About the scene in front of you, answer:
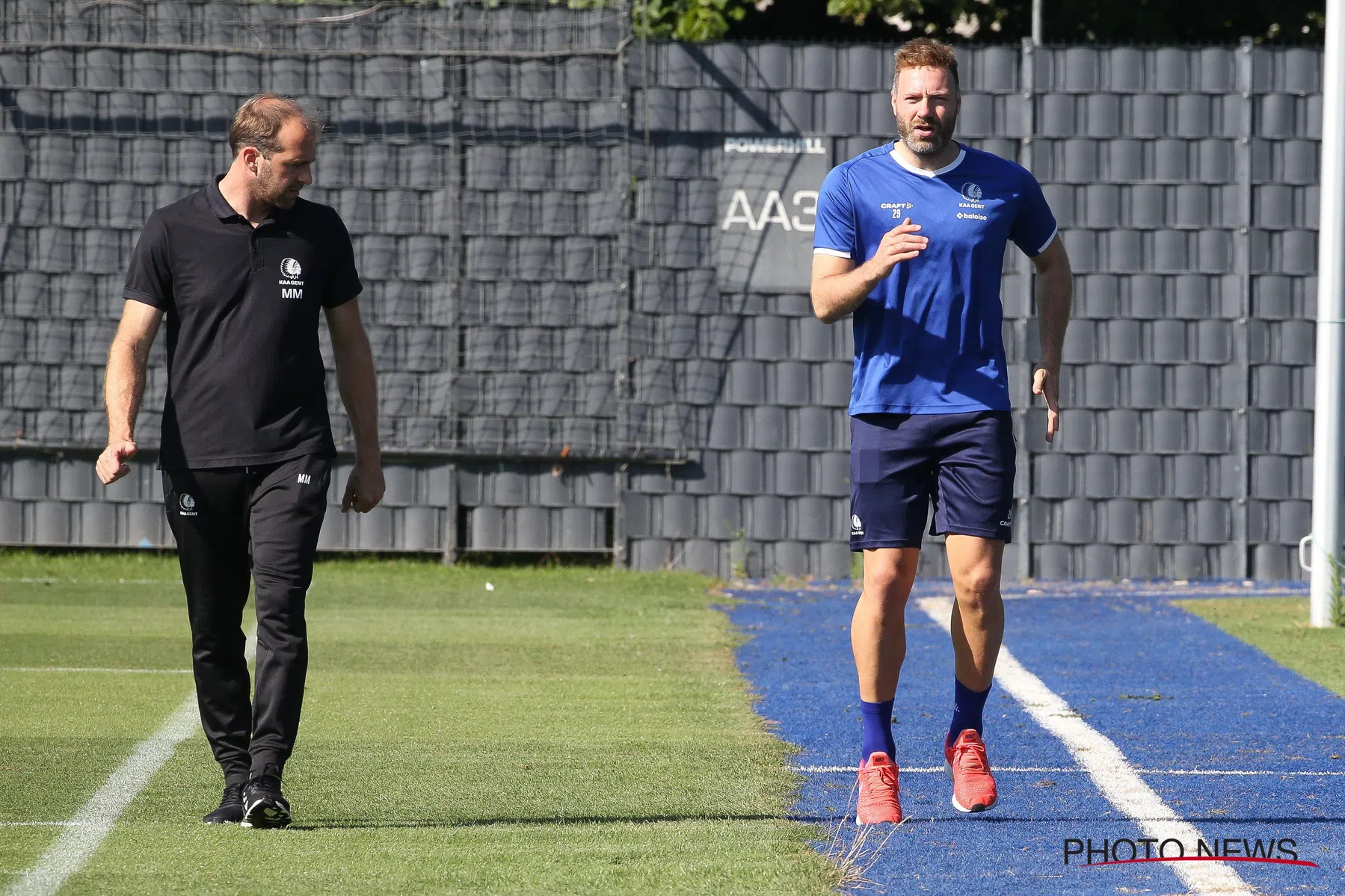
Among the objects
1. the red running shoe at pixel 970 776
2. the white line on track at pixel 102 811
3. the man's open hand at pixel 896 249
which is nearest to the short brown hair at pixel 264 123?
the man's open hand at pixel 896 249

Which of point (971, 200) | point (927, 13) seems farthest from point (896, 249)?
point (927, 13)

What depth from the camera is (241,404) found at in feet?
14.0

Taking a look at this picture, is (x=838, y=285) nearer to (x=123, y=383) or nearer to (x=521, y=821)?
(x=521, y=821)

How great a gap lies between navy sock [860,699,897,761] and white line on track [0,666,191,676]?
11.7ft

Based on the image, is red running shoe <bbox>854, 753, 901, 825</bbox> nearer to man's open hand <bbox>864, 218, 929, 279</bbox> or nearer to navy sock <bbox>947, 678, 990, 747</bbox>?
navy sock <bbox>947, 678, 990, 747</bbox>

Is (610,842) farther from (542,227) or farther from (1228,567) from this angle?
(1228,567)

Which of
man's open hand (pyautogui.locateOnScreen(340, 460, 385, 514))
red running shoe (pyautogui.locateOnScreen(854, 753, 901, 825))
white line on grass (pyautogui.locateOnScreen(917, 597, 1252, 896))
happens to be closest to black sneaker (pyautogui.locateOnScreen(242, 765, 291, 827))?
man's open hand (pyautogui.locateOnScreen(340, 460, 385, 514))

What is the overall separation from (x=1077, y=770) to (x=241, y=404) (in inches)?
104

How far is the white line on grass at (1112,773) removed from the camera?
148 inches

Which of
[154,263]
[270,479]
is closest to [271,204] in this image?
[154,263]

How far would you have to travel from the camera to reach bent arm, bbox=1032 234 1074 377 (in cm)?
464

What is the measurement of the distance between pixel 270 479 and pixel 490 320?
699cm

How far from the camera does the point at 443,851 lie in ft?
13.0

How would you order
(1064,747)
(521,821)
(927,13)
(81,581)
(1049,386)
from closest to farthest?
(521,821) < (1049,386) < (1064,747) < (81,581) < (927,13)
